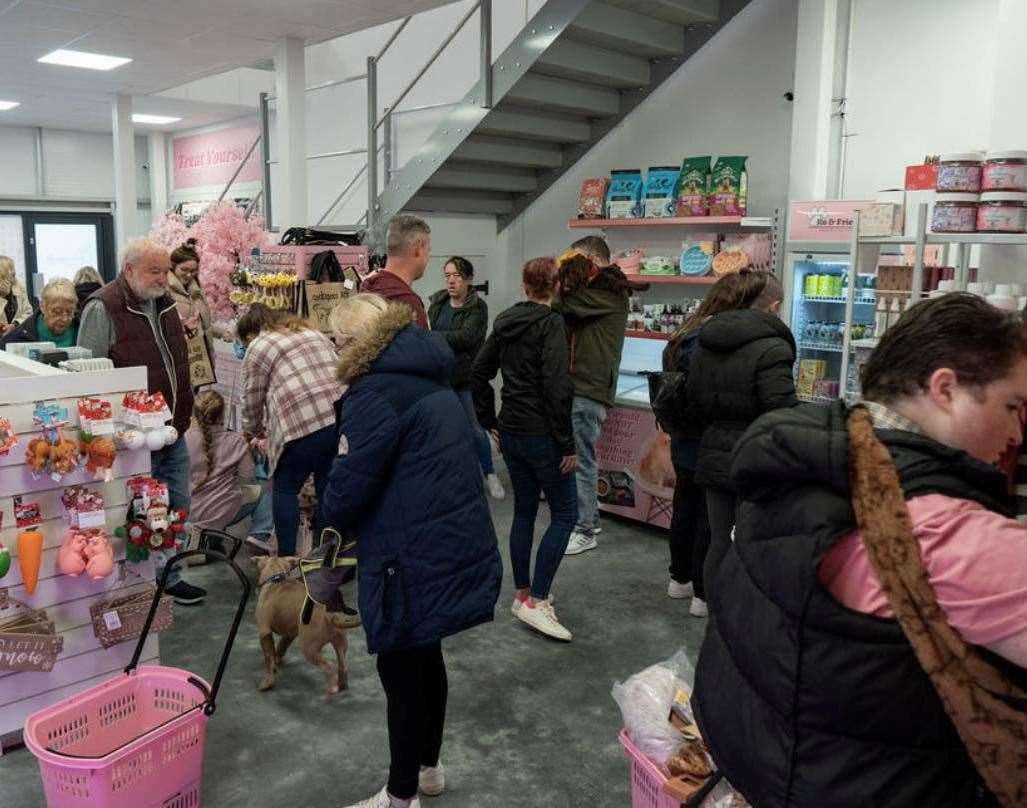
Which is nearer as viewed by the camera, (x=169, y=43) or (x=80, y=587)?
(x=80, y=587)

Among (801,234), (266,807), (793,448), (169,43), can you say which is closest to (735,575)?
(793,448)

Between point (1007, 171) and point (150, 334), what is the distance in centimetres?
342

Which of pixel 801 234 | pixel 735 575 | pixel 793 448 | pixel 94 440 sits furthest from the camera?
pixel 801 234

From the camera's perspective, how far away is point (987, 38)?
461cm

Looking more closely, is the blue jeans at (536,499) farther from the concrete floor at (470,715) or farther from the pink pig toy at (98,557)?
the pink pig toy at (98,557)

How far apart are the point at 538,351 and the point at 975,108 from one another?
112 inches

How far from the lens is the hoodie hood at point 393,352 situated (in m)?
2.26

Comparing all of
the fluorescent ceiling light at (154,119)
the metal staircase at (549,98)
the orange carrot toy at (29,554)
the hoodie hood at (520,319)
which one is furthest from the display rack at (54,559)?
the fluorescent ceiling light at (154,119)

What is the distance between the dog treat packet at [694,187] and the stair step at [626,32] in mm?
836

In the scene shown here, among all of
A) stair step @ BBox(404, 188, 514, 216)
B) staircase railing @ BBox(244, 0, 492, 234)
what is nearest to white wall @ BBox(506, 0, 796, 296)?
stair step @ BBox(404, 188, 514, 216)

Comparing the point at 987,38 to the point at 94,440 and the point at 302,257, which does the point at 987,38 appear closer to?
the point at 302,257

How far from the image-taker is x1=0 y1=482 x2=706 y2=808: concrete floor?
8.89 ft

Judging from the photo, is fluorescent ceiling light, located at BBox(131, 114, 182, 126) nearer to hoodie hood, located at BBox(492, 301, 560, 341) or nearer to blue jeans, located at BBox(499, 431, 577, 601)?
hoodie hood, located at BBox(492, 301, 560, 341)

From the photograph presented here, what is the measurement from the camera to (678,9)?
545 cm
